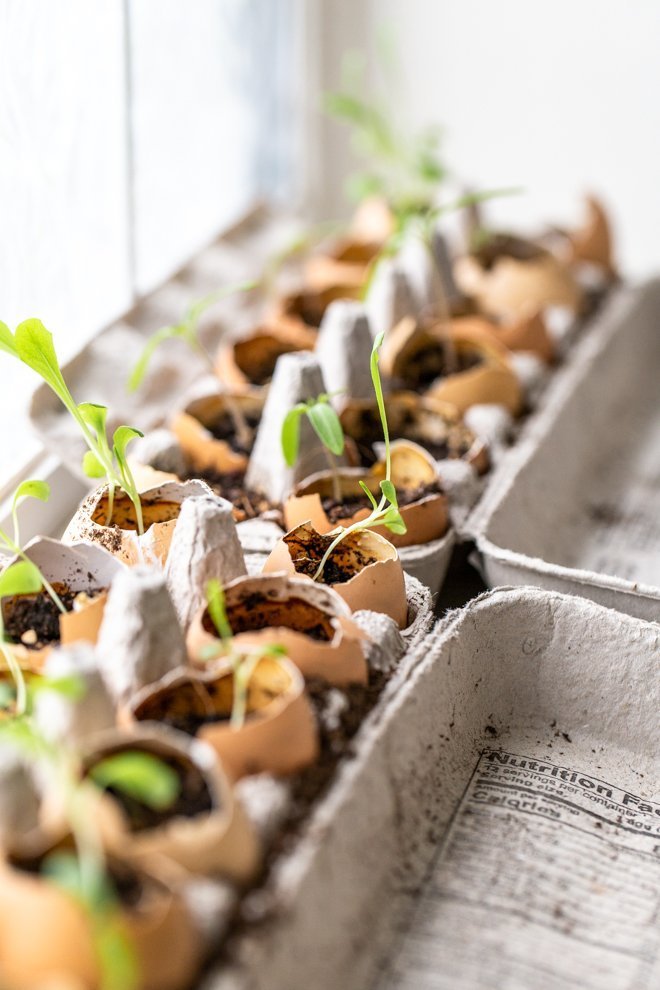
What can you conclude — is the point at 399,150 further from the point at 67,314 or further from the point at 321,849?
the point at 321,849

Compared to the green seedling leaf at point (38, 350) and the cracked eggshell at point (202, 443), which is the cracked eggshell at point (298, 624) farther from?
the cracked eggshell at point (202, 443)

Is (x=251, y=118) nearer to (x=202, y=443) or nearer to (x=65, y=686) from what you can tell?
(x=202, y=443)

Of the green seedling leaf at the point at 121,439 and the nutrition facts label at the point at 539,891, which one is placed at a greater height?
the green seedling leaf at the point at 121,439

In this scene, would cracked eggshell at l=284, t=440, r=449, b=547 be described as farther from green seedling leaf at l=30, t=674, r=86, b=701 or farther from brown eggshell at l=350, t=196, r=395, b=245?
brown eggshell at l=350, t=196, r=395, b=245

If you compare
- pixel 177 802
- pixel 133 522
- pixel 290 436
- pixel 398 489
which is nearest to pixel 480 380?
pixel 398 489

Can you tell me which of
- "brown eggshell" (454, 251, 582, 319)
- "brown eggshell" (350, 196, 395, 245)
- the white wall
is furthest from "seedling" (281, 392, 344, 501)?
the white wall

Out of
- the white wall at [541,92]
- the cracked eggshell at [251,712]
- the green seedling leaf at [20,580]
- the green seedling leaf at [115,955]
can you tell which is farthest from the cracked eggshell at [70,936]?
the white wall at [541,92]
